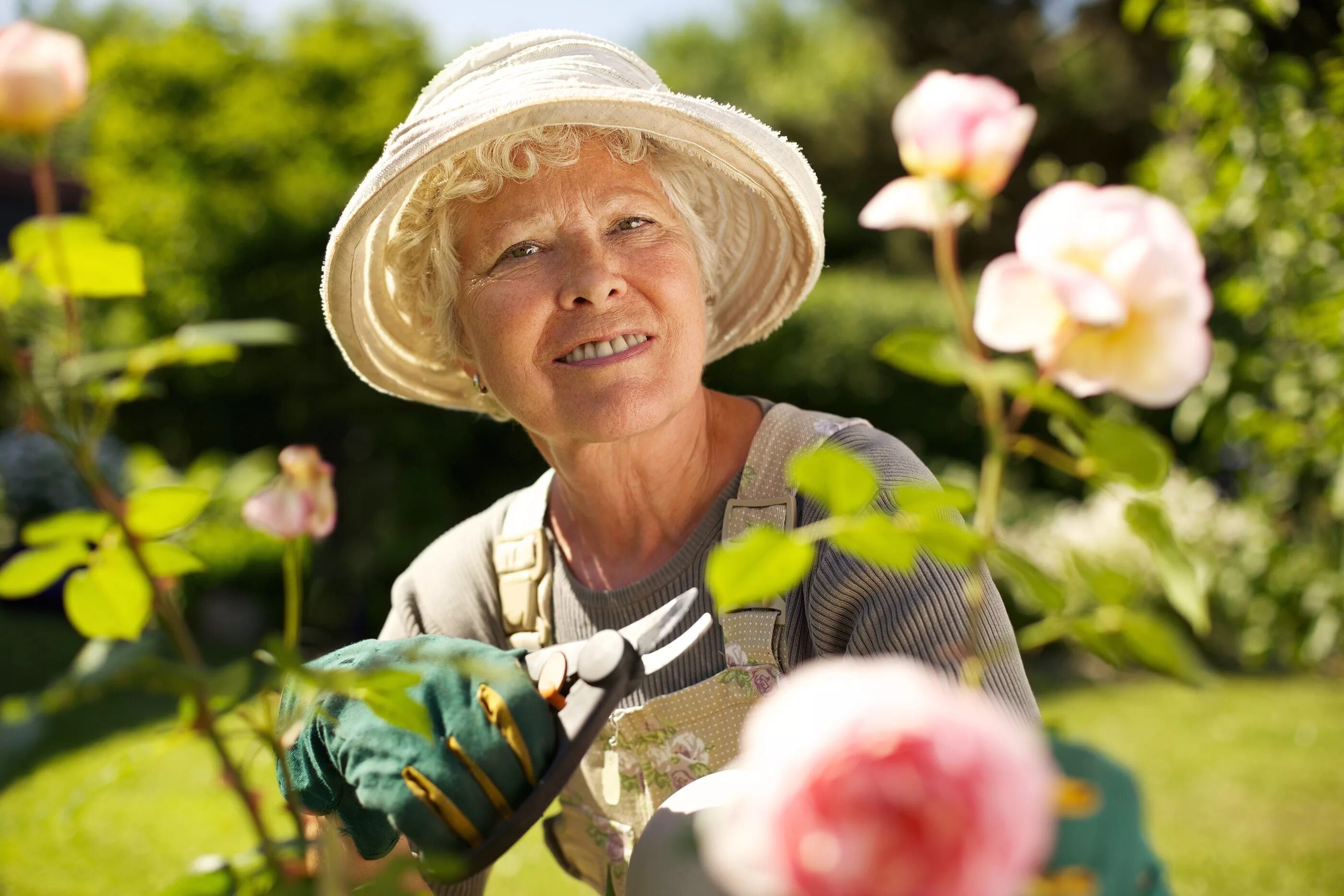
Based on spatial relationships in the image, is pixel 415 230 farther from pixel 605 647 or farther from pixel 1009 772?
pixel 1009 772

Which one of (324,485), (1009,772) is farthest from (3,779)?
(1009,772)

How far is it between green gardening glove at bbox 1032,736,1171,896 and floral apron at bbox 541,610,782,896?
1017mm

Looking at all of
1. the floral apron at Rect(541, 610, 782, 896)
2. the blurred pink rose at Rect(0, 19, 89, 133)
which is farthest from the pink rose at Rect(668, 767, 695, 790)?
the blurred pink rose at Rect(0, 19, 89, 133)

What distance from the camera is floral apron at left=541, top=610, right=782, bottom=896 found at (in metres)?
1.78

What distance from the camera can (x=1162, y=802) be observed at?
4.36 m

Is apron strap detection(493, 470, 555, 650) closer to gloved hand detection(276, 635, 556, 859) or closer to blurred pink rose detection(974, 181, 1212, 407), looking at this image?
gloved hand detection(276, 635, 556, 859)

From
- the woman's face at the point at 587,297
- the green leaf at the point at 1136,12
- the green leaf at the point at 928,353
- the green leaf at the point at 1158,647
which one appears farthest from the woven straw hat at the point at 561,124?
the green leaf at the point at 1136,12

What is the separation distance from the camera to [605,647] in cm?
123

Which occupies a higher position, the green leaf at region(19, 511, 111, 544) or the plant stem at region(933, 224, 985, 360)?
the plant stem at region(933, 224, 985, 360)

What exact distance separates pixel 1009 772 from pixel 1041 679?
5882 millimetres

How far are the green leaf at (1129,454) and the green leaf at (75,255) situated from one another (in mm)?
622

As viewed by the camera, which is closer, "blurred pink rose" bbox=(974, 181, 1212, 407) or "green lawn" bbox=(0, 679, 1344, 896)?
"blurred pink rose" bbox=(974, 181, 1212, 407)

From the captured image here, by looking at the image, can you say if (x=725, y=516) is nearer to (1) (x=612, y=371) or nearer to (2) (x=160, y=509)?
(1) (x=612, y=371)

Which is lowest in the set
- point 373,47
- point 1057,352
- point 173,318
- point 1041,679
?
point 1041,679
